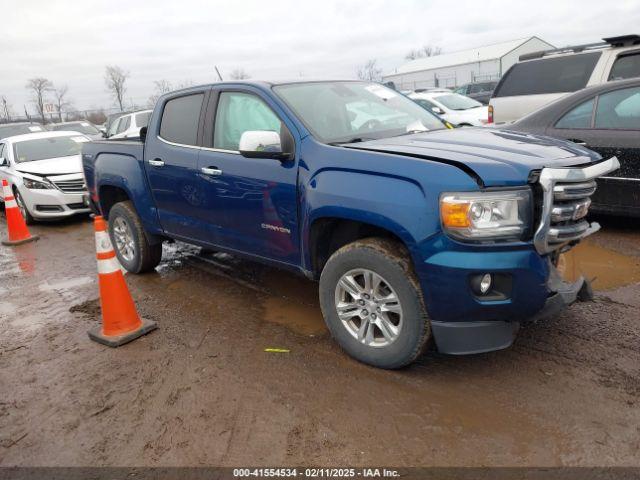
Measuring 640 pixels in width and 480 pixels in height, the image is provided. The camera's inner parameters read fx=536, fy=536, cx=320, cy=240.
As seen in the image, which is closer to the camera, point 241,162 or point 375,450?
point 375,450

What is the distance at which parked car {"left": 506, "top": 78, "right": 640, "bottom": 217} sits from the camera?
5.22 meters

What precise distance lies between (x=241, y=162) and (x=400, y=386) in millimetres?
1951

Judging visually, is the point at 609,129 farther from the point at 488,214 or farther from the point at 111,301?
the point at 111,301

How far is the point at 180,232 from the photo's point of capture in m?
4.86

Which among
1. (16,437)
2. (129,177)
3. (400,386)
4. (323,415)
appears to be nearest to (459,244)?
(400,386)

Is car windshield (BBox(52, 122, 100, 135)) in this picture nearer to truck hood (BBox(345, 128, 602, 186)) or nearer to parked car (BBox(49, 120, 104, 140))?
parked car (BBox(49, 120, 104, 140))

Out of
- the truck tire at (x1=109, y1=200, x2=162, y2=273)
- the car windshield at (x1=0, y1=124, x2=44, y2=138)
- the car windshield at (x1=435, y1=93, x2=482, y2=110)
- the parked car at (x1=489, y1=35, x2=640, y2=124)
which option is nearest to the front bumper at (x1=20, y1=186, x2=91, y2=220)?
the truck tire at (x1=109, y1=200, x2=162, y2=273)

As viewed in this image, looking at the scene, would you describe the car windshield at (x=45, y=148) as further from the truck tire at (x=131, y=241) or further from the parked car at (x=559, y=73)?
the parked car at (x=559, y=73)

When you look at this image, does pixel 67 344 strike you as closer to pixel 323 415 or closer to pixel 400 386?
pixel 323 415

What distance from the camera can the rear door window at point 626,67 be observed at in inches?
267

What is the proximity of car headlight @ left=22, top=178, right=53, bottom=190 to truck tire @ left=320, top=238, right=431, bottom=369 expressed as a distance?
23.4 ft

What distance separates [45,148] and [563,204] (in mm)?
9792

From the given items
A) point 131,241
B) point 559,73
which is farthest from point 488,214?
point 559,73

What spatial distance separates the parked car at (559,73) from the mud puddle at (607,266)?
2.75 metres
